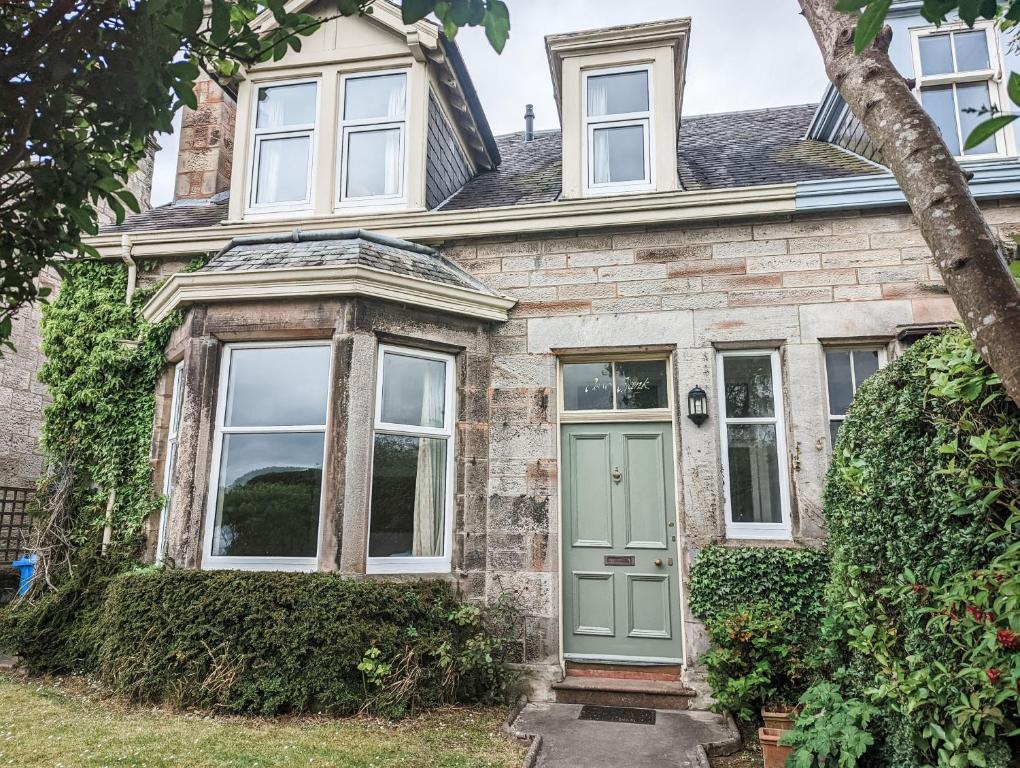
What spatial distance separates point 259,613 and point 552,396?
3311 mm

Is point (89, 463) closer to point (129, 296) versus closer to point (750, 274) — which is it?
point (129, 296)

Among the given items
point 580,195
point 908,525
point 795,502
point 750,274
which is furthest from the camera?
point 580,195

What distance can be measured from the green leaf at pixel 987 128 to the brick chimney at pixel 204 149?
9.16m

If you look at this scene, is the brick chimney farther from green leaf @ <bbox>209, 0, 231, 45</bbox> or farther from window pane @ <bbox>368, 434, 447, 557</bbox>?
green leaf @ <bbox>209, 0, 231, 45</bbox>

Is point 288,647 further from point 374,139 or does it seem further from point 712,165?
point 712,165

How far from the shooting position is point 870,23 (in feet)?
5.00

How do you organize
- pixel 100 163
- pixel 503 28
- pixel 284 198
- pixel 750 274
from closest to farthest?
pixel 503 28
pixel 100 163
pixel 750 274
pixel 284 198

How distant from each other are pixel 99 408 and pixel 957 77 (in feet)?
32.1

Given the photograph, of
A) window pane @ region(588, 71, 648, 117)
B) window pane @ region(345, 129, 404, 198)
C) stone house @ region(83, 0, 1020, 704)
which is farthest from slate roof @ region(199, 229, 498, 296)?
window pane @ region(588, 71, 648, 117)

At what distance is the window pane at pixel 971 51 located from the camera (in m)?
7.07

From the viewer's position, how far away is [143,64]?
212 centimetres

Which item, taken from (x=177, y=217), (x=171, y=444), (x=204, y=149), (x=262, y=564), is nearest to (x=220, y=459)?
(x=262, y=564)

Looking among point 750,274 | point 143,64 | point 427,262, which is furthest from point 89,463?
point 750,274

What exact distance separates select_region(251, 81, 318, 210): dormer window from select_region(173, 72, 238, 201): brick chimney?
1153 millimetres
